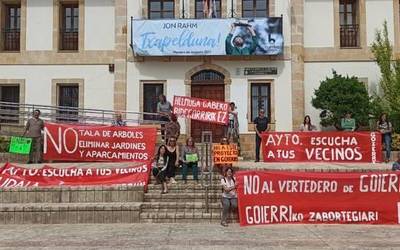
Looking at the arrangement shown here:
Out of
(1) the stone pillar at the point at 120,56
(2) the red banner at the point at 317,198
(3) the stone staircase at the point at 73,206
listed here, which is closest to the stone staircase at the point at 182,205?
(3) the stone staircase at the point at 73,206

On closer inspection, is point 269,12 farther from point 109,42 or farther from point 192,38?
point 109,42

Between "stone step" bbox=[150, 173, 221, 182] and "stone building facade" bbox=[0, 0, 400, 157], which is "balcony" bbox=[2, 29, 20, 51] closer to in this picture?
"stone building facade" bbox=[0, 0, 400, 157]

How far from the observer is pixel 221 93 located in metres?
25.0

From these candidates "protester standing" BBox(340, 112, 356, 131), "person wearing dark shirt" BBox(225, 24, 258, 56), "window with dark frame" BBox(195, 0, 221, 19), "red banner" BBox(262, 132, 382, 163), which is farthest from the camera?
"window with dark frame" BBox(195, 0, 221, 19)

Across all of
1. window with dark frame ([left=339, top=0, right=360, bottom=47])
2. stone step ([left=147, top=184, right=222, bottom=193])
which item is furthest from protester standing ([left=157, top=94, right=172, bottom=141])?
window with dark frame ([left=339, top=0, right=360, bottom=47])

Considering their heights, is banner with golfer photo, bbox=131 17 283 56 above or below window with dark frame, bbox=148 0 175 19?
below

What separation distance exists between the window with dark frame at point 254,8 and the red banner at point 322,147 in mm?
8338

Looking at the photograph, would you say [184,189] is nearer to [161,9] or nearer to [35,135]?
[35,135]

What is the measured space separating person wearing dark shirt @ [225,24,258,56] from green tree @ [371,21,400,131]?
5065 mm

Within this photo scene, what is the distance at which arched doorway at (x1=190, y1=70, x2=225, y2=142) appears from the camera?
2498 cm

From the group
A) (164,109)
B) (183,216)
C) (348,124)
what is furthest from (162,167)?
(348,124)

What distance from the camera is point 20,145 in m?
19.5

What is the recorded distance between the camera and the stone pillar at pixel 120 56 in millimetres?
24875

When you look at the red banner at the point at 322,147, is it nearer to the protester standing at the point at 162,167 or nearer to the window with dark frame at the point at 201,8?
the protester standing at the point at 162,167
